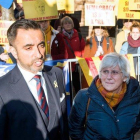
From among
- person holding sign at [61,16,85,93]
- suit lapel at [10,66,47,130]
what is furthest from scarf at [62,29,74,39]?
suit lapel at [10,66,47,130]

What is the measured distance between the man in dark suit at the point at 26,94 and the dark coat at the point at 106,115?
62cm

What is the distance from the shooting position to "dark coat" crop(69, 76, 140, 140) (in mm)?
2838

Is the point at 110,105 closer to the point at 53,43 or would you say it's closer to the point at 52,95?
the point at 52,95

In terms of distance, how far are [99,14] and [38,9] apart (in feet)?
4.59

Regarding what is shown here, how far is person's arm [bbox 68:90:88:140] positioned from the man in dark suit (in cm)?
60

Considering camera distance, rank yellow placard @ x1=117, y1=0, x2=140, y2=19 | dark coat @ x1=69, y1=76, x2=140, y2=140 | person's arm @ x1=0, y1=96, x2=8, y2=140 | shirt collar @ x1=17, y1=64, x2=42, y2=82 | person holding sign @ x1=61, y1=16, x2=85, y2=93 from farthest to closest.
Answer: yellow placard @ x1=117, y1=0, x2=140, y2=19
person holding sign @ x1=61, y1=16, x2=85, y2=93
dark coat @ x1=69, y1=76, x2=140, y2=140
shirt collar @ x1=17, y1=64, x2=42, y2=82
person's arm @ x1=0, y1=96, x2=8, y2=140

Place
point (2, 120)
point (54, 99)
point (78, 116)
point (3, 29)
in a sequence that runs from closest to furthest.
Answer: point (2, 120)
point (54, 99)
point (78, 116)
point (3, 29)

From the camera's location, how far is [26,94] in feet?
7.23

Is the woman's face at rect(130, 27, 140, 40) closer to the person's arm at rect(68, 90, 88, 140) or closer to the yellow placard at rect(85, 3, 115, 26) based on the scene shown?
the yellow placard at rect(85, 3, 115, 26)

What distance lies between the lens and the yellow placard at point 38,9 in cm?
558

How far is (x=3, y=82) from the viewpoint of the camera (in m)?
2.20

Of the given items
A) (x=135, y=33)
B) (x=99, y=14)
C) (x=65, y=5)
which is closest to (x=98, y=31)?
(x=99, y=14)

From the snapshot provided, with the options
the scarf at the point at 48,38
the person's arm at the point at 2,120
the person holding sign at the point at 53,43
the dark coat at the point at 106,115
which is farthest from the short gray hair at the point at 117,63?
the scarf at the point at 48,38

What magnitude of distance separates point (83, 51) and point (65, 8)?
4.23 ft
